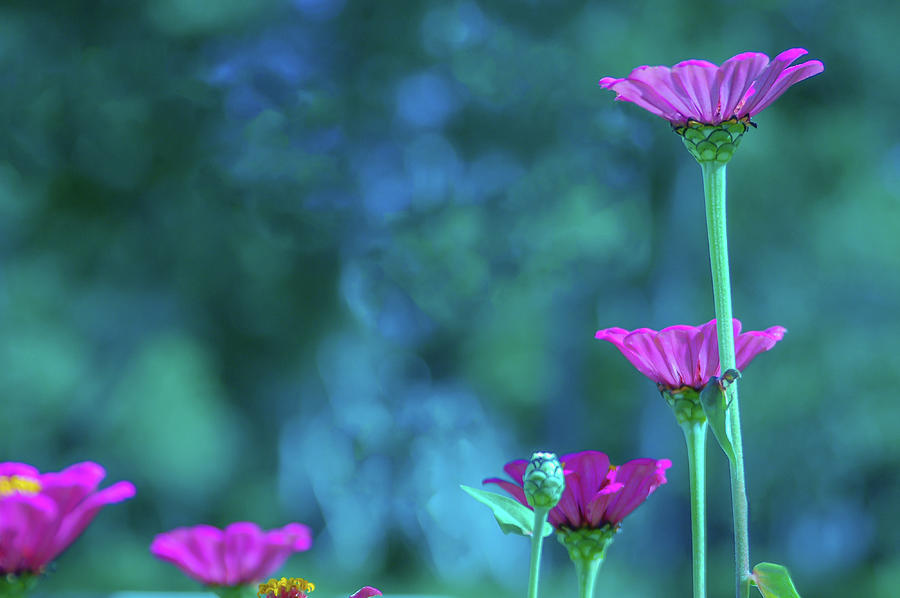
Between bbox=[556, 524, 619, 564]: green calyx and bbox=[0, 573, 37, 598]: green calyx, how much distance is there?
7.3 inches

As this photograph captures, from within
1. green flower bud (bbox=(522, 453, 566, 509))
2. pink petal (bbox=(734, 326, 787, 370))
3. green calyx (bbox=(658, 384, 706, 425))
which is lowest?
green flower bud (bbox=(522, 453, 566, 509))

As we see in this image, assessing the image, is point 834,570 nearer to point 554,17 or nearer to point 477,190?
point 477,190

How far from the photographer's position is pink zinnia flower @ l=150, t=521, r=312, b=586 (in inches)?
13.4

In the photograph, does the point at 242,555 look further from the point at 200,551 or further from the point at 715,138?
the point at 715,138

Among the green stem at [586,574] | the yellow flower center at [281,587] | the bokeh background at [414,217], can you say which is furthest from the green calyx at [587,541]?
the bokeh background at [414,217]

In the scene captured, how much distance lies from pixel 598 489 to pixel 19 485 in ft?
0.69

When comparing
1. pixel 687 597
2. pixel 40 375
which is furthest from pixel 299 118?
pixel 687 597

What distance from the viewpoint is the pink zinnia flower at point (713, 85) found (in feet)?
1.13

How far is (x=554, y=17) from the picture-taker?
4824 millimetres

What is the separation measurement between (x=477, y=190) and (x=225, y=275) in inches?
58.7

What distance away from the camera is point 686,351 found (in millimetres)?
370

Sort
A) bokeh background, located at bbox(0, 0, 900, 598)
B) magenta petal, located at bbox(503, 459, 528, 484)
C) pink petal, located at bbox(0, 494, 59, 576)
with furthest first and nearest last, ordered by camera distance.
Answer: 1. bokeh background, located at bbox(0, 0, 900, 598)
2. magenta petal, located at bbox(503, 459, 528, 484)
3. pink petal, located at bbox(0, 494, 59, 576)

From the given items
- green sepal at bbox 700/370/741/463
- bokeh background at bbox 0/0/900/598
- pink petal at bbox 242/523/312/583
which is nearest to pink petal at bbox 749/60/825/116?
green sepal at bbox 700/370/741/463

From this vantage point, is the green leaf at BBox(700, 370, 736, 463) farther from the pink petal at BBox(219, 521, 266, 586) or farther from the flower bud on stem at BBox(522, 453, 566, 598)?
the pink petal at BBox(219, 521, 266, 586)
